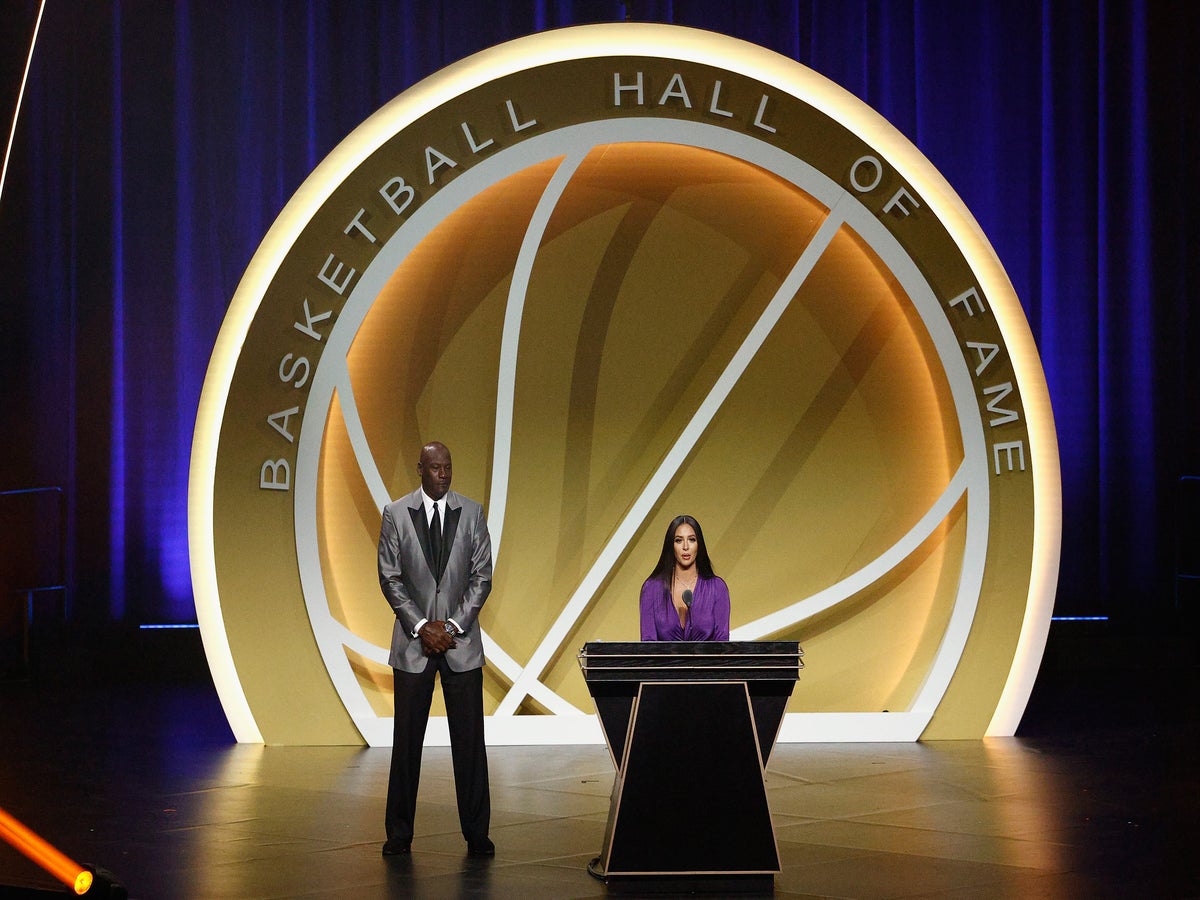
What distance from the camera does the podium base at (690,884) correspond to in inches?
185

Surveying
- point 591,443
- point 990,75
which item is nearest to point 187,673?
point 591,443

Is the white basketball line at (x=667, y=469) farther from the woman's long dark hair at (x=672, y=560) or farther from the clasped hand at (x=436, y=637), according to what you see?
the clasped hand at (x=436, y=637)

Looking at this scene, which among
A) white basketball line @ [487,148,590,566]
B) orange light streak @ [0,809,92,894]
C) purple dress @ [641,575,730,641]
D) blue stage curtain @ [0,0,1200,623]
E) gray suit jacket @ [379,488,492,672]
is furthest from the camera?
blue stage curtain @ [0,0,1200,623]

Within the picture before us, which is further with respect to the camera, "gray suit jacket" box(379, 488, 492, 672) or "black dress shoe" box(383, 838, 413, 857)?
"gray suit jacket" box(379, 488, 492, 672)

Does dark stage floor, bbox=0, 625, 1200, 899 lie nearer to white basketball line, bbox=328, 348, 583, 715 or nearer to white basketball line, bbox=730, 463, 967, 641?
white basketball line, bbox=328, 348, 583, 715

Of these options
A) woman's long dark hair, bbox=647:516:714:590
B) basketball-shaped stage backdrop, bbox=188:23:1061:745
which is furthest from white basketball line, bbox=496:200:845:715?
woman's long dark hair, bbox=647:516:714:590

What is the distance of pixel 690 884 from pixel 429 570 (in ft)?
5.33

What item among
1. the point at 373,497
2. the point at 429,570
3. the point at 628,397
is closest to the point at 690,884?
the point at 429,570

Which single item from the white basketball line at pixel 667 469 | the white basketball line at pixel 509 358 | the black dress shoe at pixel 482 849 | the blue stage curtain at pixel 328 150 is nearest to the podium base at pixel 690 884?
the black dress shoe at pixel 482 849

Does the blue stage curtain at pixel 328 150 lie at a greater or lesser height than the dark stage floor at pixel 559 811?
greater

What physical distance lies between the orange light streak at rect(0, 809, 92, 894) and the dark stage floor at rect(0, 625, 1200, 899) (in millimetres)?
319

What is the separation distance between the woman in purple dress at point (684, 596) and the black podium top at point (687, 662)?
0.70 metres

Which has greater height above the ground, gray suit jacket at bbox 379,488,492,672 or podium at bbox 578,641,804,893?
gray suit jacket at bbox 379,488,492,672

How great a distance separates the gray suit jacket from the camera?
17.7 ft
